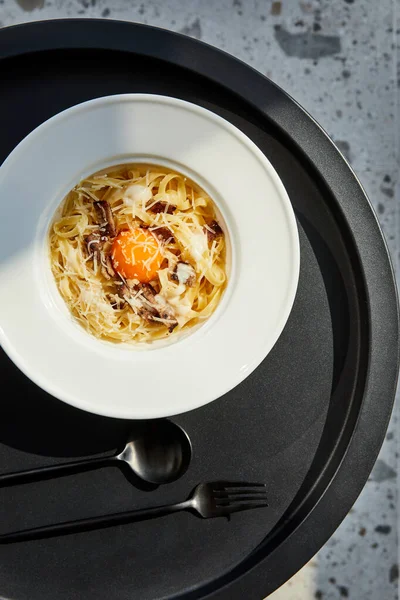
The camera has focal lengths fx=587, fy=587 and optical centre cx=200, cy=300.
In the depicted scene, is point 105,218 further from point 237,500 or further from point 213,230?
point 237,500

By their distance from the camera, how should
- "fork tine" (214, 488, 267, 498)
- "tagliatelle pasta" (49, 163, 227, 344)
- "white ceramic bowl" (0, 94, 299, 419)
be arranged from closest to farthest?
"white ceramic bowl" (0, 94, 299, 419) → "tagliatelle pasta" (49, 163, 227, 344) → "fork tine" (214, 488, 267, 498)

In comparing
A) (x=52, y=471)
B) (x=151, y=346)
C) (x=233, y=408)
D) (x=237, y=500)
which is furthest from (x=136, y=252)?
(x=237, y=500)

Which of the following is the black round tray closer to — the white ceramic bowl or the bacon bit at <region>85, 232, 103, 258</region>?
the white ceramic bowl

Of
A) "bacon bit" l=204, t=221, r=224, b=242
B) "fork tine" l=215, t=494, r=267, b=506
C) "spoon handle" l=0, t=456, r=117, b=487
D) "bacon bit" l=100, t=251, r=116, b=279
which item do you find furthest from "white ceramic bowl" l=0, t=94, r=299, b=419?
"fork tine" l=215, t=494, r=267, b=506

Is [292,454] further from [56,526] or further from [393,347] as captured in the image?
[56,526]

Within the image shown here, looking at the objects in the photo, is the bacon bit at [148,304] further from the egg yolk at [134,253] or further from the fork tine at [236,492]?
the fork tine at [236,492]

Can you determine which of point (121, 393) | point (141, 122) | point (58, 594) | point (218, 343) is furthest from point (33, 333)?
point (58, 594)

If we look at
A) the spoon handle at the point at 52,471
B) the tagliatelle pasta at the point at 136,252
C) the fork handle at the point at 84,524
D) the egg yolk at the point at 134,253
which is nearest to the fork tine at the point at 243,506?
the fork handle at the point at 84,524
